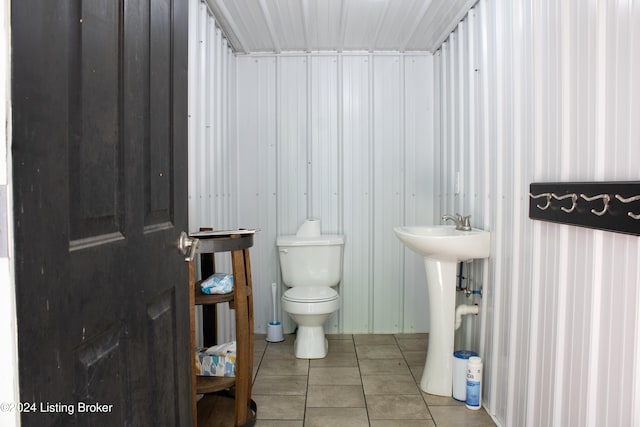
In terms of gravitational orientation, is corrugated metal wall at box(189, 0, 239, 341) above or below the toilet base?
above

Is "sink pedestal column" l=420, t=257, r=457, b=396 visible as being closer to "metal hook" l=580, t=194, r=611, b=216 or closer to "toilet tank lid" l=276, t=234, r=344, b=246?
"toilet tank lid" l=276, t=234, r=344, b=246

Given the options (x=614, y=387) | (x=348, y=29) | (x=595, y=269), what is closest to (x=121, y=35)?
(x=595, y=269)

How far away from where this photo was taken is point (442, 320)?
281 cm

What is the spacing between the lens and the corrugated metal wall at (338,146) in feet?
13.0

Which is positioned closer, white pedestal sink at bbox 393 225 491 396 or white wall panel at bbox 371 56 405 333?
white pedestal sink at bbox 393 225 491 396

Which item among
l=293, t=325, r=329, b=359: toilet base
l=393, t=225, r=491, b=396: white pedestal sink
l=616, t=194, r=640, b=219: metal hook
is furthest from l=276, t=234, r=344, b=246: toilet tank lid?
l=616, t=194, r=640, b=219: metal hook

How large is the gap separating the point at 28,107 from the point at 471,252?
2330 mm

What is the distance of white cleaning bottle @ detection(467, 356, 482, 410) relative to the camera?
2594 millimetres

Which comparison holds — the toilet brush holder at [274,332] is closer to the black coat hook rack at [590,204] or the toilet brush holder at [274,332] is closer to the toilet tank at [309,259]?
the toilet tank at [309,259]

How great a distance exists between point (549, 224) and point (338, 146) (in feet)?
7.38

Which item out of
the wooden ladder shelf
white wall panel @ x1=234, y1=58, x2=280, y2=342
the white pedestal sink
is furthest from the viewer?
white wall panel @ x1=234, y1=58, x2=280, y2=342

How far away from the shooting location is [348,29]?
3484mm

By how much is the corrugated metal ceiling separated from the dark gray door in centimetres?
182

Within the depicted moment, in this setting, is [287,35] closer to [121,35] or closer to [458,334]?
[458,334]
